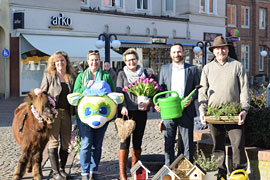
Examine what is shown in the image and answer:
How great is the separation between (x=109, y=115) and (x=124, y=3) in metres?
19.1

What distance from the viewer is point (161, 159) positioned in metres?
6.83

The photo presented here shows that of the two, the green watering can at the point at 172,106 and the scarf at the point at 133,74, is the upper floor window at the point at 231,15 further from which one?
the green watering can at the point at 172,106

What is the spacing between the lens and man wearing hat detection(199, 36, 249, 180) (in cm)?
486

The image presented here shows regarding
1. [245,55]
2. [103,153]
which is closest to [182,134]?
[103,153]

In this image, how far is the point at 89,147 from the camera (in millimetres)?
5465

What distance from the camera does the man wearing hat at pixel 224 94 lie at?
4.86 metres

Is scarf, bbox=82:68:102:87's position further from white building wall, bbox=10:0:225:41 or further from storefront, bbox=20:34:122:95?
white building wall, bbox=10:0:225:41

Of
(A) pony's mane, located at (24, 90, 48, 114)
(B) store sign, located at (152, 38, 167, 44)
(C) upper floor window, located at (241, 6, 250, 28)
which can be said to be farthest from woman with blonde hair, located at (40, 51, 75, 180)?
(C) upper floor window, located at (241, 6, 250, 28)

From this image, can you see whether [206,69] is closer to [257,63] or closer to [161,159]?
[161,159]

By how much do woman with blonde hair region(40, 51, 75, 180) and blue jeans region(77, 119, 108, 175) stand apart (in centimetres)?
37

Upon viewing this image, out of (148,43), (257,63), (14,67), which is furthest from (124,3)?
(257,63)

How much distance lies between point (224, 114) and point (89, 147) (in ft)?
6.38

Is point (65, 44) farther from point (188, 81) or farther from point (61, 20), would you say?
point (188, 81)

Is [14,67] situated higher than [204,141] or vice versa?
[14,67]
